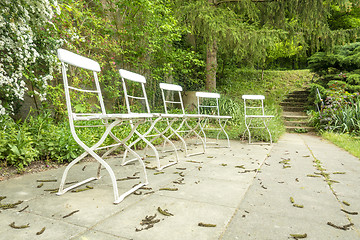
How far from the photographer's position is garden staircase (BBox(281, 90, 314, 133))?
7564mm

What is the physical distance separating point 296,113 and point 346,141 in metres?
4.03

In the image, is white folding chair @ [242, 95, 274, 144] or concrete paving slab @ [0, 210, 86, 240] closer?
concrete paving slab @ [0, 210, 86, 240]

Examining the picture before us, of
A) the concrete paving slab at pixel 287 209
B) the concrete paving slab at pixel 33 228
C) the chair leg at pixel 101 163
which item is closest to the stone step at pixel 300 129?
the concrete paving slab at pixel 287 209

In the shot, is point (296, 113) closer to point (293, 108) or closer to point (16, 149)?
point (293, 108)

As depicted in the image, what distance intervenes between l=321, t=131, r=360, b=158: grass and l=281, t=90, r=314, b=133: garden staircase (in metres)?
1.07

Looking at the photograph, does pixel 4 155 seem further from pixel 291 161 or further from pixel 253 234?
pixel 291 161

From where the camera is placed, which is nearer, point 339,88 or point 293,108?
point 339,88

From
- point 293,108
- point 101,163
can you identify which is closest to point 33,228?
point 101,163

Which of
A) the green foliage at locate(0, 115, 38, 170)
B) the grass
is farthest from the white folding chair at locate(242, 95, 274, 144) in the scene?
the green foliage at locate(0, 115, 38, 170)

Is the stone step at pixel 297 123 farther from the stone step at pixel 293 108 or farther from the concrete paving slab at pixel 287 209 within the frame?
the concrete paving slab at pixel 287 209

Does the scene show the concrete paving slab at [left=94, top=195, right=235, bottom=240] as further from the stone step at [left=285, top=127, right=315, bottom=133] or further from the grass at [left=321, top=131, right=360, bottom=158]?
the stone step at [left=285, top=127, right=315, bottom=133]

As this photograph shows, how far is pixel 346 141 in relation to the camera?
5.17 m

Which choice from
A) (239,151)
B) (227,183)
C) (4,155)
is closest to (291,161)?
(239,151)

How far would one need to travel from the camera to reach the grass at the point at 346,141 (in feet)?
13.7
